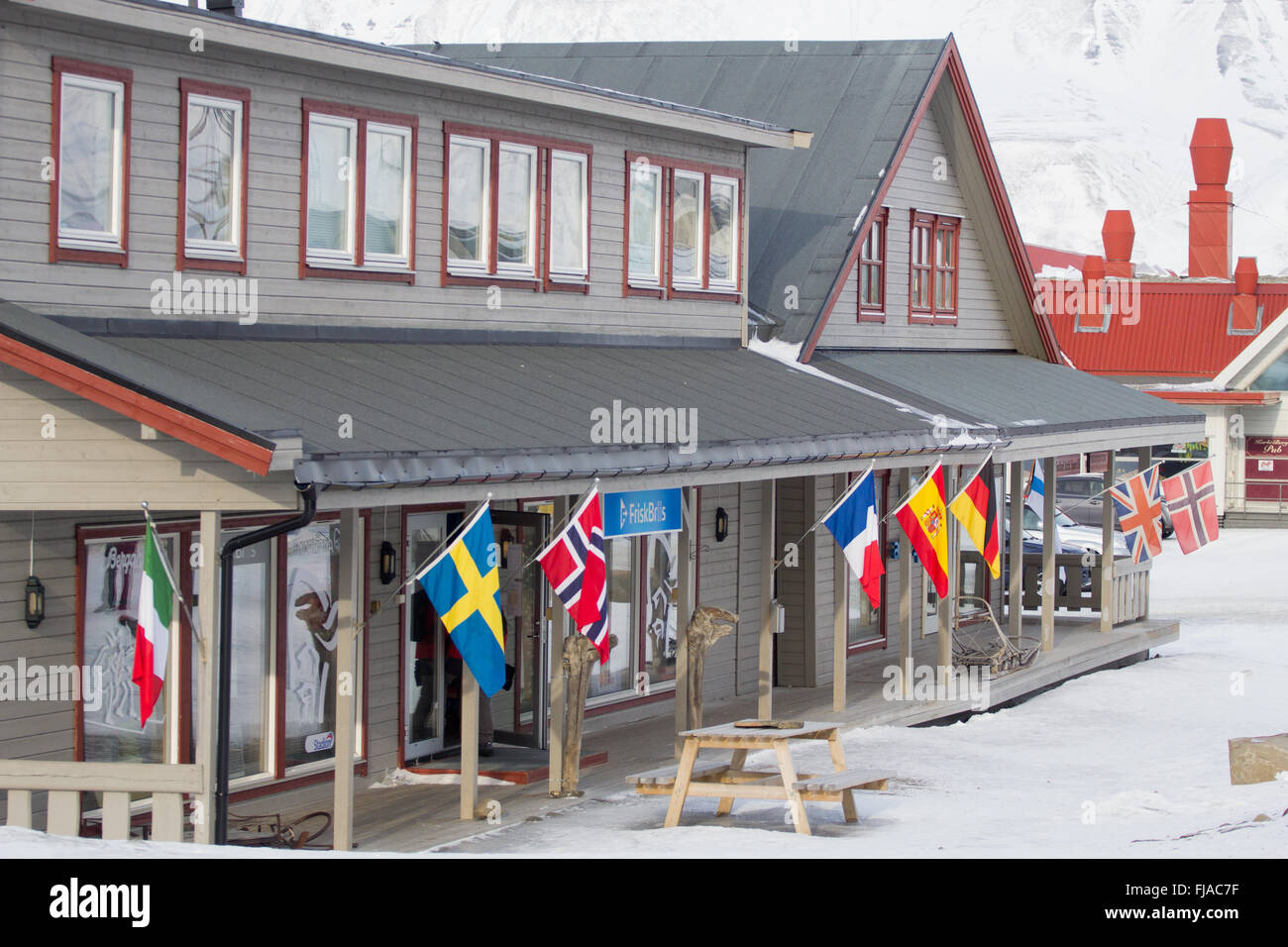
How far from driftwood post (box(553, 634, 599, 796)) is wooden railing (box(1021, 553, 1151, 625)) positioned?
43.7 feet

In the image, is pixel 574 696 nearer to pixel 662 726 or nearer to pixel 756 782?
pixel 756 782

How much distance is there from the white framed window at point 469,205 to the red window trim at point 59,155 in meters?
3.57

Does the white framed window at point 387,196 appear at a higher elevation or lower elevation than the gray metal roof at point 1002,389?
higher

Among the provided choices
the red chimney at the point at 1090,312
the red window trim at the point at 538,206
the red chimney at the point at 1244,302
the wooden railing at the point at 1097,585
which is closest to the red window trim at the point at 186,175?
the red window trim at the point at 538,206

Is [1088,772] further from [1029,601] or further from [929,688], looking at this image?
[1029,601]

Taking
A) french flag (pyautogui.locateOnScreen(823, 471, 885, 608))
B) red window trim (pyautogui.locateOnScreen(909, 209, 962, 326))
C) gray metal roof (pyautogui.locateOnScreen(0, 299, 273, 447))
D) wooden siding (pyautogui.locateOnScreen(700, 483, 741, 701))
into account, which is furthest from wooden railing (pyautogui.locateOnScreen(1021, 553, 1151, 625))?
gray metal roof (pyautogui.locateOnScreen(0, 299, 273, 447))

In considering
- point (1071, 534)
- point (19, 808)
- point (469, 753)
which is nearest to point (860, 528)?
point (469, 753)

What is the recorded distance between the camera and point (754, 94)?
24.2 m

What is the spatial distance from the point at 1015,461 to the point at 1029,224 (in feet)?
538

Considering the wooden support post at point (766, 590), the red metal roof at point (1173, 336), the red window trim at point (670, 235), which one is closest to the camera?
the wooden support post at point (766, 590)

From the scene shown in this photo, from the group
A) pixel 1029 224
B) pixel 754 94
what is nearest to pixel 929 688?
pixel 754 94

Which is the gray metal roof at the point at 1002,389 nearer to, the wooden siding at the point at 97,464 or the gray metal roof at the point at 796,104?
the gray metal roof at the point at 796,104

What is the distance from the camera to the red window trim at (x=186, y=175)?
13.0m

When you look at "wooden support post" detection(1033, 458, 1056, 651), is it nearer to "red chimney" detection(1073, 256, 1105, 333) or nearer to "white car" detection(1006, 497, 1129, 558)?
"white car" detection(1006, 497, 1129, 558)
